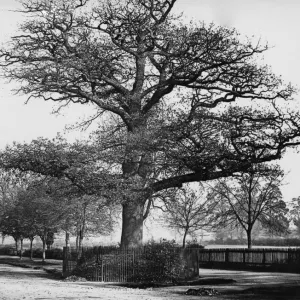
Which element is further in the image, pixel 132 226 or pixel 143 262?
pixel 132 226

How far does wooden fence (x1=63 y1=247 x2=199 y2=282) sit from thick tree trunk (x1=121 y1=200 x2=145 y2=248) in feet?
5.55

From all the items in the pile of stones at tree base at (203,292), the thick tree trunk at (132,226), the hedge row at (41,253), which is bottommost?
the pile of stones at tree base at (203,292)

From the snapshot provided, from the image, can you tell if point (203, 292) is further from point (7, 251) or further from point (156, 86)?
point (7, 251)

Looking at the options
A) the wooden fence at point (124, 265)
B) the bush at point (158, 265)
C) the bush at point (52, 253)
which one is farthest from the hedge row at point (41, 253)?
the bush at point (158, 265)

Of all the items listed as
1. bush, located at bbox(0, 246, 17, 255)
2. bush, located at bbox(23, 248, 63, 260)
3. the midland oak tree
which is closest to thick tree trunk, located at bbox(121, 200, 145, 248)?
the midland oak tree

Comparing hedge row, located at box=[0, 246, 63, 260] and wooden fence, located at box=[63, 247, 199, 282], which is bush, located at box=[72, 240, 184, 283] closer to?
wooden fence, located at box=[63, 247, 199, 282]

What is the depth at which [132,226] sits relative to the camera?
3300 cm

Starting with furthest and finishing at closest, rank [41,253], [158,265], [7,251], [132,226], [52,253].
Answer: [7,251]
[41,253]
[52,253]
[132,226]
[158,265]

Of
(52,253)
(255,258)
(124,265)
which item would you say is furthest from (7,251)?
(124,265)

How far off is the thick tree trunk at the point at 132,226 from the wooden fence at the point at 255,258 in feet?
45.5

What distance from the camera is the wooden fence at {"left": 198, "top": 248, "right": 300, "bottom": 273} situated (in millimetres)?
41781

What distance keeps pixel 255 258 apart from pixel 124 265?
1746 centimetres

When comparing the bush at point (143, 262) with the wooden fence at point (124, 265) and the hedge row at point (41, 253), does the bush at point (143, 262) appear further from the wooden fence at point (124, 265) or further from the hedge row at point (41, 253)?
the hedge row at point (41, 253)

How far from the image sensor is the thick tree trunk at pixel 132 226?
32875 mm
